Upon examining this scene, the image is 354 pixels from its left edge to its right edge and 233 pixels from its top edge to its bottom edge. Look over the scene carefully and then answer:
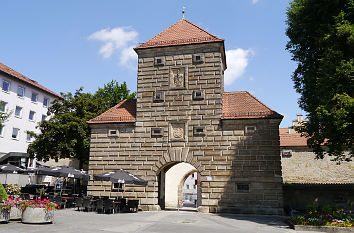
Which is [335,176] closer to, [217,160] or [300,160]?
[300,160]

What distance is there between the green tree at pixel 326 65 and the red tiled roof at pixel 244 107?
2354 mm

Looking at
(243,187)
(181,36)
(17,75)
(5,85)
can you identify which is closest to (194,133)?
(243,187)

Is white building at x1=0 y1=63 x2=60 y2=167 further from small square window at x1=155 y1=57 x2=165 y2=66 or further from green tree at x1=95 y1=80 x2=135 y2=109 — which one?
small square window at x1=155 y1=57 x2=165 y2=66

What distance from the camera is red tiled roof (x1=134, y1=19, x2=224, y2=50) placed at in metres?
22.7

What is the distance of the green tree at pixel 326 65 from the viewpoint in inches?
592

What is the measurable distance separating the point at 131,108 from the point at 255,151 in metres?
9.46

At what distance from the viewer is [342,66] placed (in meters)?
15.0

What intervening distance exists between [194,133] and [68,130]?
14.6 m

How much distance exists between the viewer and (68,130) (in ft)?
100

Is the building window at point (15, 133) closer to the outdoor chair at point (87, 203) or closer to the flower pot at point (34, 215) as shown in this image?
the outdoor chair at point (87, 203)

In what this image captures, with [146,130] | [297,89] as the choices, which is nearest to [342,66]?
[297,89]

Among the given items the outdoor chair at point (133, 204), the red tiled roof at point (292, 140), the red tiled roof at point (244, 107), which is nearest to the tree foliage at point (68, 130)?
the outdoor chair at point (133, 204)

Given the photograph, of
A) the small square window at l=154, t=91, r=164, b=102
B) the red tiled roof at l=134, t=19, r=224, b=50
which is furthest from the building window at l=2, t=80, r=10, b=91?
the small square window at l=154, t=91, r=164, b=102

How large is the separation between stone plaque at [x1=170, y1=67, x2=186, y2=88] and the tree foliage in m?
12.2
